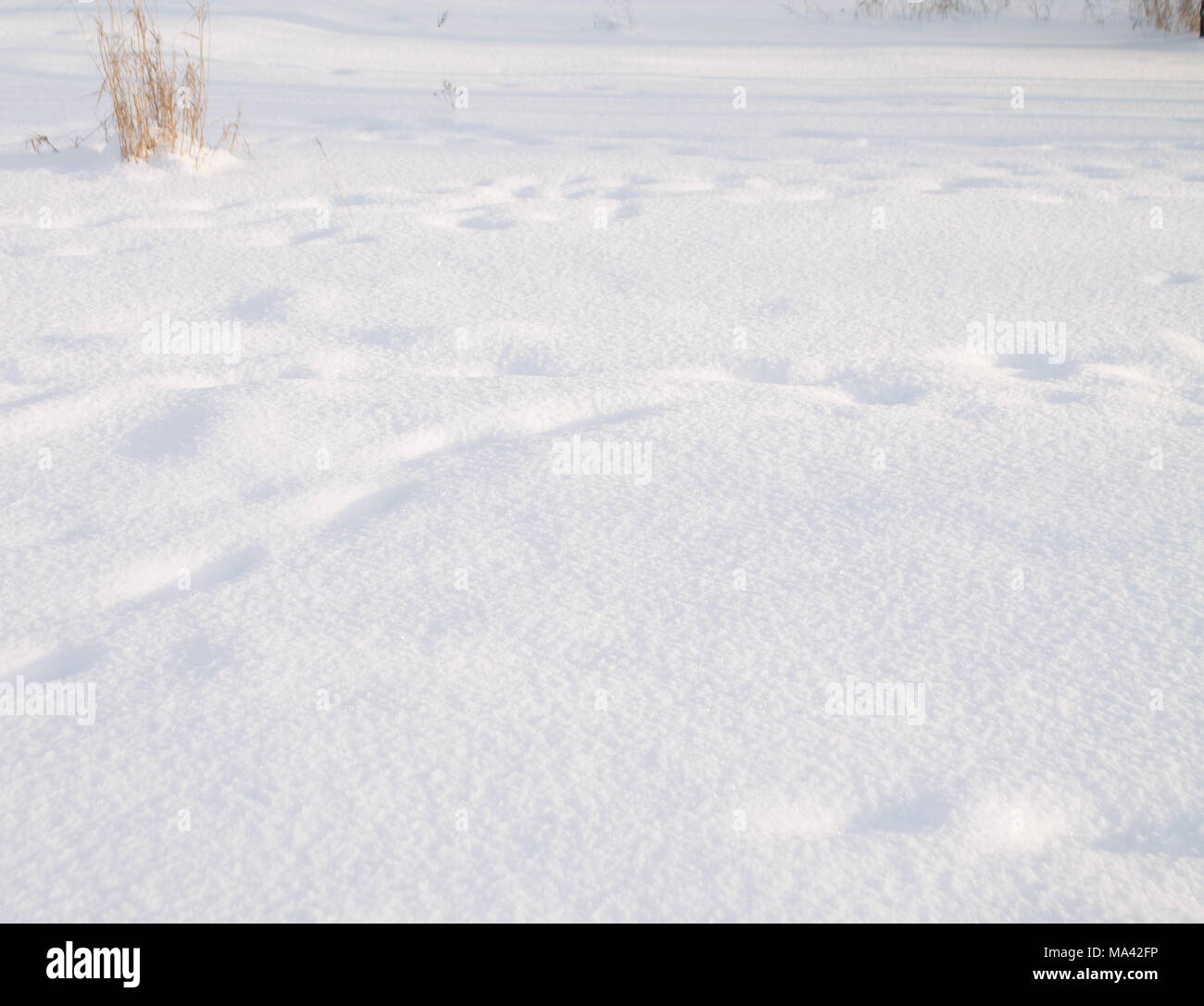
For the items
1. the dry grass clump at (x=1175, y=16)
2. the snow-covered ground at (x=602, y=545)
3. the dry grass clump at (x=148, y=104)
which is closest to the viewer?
the snow-covered ground at (x=602, y=545)

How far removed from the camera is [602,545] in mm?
1265

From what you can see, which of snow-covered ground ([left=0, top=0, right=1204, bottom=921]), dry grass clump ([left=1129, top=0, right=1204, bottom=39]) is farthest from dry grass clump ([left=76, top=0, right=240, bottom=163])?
dry grass clump ([left=1129, top=0, right=1204, bottom=39])

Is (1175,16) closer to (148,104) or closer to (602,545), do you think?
(148,104)

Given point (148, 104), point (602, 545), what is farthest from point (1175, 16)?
point (602, 545)

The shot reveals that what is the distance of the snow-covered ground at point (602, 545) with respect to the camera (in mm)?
853

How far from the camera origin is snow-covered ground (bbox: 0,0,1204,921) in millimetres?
853

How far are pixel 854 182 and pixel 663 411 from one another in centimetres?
148

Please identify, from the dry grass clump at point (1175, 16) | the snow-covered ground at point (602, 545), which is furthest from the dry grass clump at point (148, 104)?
the dry grass clump at point (1175, 16)

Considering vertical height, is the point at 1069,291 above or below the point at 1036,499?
above

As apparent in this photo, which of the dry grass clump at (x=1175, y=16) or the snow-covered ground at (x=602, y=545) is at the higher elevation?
the dry grass clump at (x=1175, y=16)

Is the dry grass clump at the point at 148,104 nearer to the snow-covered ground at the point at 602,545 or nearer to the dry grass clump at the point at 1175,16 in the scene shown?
the snow-covered ground at the point at 602,545
